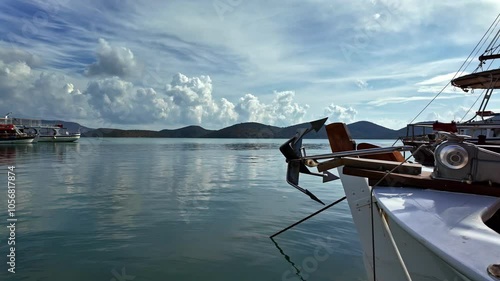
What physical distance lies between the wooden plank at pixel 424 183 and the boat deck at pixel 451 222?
2.8 inches

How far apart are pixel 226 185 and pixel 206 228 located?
1009 cm

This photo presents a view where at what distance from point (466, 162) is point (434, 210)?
0.89 m

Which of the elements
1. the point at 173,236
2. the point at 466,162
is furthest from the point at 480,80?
the point at 466,162

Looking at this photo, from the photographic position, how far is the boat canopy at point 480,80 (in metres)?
22.5

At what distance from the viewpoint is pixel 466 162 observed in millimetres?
3885

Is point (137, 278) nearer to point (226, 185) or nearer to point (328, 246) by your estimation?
point (328, 246)

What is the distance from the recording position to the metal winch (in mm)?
3766

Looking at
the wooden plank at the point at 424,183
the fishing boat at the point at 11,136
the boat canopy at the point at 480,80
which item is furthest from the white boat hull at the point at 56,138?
the wooden plank at the point at 424,183

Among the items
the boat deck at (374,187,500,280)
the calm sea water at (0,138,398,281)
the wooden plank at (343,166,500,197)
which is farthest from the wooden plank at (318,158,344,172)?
the calm sea water at (0,138,398,281)

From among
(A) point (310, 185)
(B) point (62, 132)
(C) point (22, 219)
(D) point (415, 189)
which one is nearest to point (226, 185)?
(A) point (310, 185)

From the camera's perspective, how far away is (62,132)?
103000 millimetres

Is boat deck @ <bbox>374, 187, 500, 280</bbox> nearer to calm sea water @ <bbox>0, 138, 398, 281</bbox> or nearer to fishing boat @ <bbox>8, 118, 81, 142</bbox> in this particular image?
calm sea water @ <bbox>0, 138, 398, 281</bbox>

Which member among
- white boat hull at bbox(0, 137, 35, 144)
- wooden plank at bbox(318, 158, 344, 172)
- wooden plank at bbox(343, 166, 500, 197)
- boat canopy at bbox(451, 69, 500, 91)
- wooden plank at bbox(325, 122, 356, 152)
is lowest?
white boat hull at bbox(0, 137, 35, 144)

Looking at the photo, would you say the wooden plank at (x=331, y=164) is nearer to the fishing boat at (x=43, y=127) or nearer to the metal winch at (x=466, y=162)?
the metal winch at (x=466, y=162)
